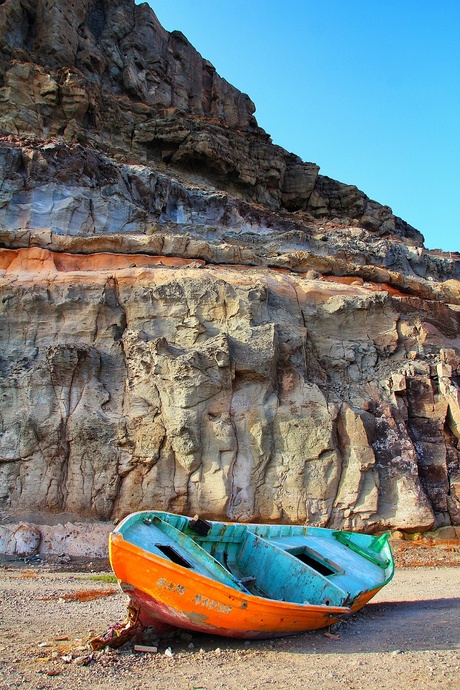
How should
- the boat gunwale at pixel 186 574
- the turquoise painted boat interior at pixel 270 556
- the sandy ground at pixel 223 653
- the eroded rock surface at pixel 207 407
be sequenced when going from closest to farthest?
the sandy ground at pixel 223 653 < the boat gunwale at pixel 186 574 < the turquoise painted boat interior at pixel 270 556 < the eroded rock surface at pixel 207 407

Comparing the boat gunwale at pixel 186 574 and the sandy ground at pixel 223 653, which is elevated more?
the boat gunwale at pixel 186 574

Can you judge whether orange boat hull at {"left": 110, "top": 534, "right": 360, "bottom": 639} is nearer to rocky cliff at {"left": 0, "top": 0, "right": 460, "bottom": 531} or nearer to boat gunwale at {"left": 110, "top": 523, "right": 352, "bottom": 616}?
boat gunwale at {"left": 110, "top": 523, "right": 352, "bottom": 616}

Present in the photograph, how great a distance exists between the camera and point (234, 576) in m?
7.49

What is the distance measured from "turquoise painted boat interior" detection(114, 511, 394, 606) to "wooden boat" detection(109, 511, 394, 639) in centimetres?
1

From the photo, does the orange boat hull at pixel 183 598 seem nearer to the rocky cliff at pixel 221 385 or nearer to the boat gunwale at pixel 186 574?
the boat gunwale at pixel 186 574

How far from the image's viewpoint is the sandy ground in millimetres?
5250

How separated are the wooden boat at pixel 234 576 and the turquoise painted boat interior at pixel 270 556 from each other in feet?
0.04

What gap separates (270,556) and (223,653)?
2122mm

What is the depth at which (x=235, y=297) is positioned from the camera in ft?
50.3

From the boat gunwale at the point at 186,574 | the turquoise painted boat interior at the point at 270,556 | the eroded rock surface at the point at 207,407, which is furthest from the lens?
the eroded rock surface at the point at 207,407

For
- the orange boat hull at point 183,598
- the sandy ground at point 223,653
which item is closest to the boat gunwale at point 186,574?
the orange boat hull at point 183,598

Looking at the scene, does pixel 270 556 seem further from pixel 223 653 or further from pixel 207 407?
pixel 207 407

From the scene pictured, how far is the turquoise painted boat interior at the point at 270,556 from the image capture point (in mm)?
6777

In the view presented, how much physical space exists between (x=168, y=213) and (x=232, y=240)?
567 cm
